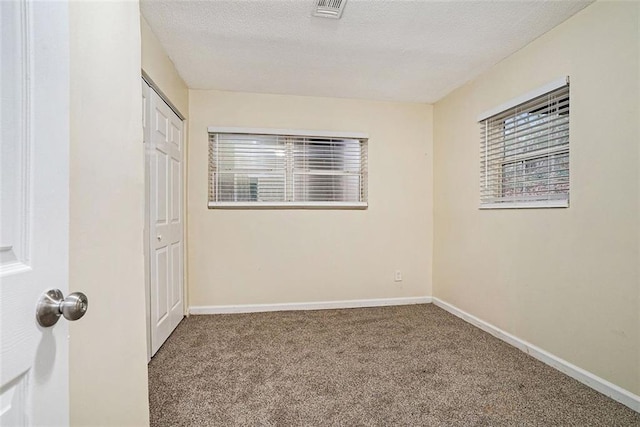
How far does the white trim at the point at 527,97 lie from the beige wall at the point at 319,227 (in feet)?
3.19

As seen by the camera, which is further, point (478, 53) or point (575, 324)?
point (478, 53)

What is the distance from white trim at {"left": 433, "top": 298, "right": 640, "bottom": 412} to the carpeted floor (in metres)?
0.05

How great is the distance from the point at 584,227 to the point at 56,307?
255cm

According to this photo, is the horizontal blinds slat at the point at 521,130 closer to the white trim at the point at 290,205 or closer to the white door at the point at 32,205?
the white trim at the point at 290,205

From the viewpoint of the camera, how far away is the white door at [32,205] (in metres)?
0.51

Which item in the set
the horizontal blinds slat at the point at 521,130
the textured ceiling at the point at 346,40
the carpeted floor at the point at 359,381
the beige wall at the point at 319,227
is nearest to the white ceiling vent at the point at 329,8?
the textured ceiling at the point at 346,40

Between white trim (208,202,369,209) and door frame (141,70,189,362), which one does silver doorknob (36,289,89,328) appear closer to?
door frame (141,70,189,362)

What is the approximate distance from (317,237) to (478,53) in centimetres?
223

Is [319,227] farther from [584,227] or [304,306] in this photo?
[584,227]

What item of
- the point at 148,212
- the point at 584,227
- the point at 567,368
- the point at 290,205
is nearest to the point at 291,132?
the point at 290,205

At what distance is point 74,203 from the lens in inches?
34.0

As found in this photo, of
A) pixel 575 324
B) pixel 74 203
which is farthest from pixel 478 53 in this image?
pixel 74 203

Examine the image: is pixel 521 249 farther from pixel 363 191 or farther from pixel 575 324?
pixel 363 191

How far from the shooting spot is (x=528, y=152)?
247cm
